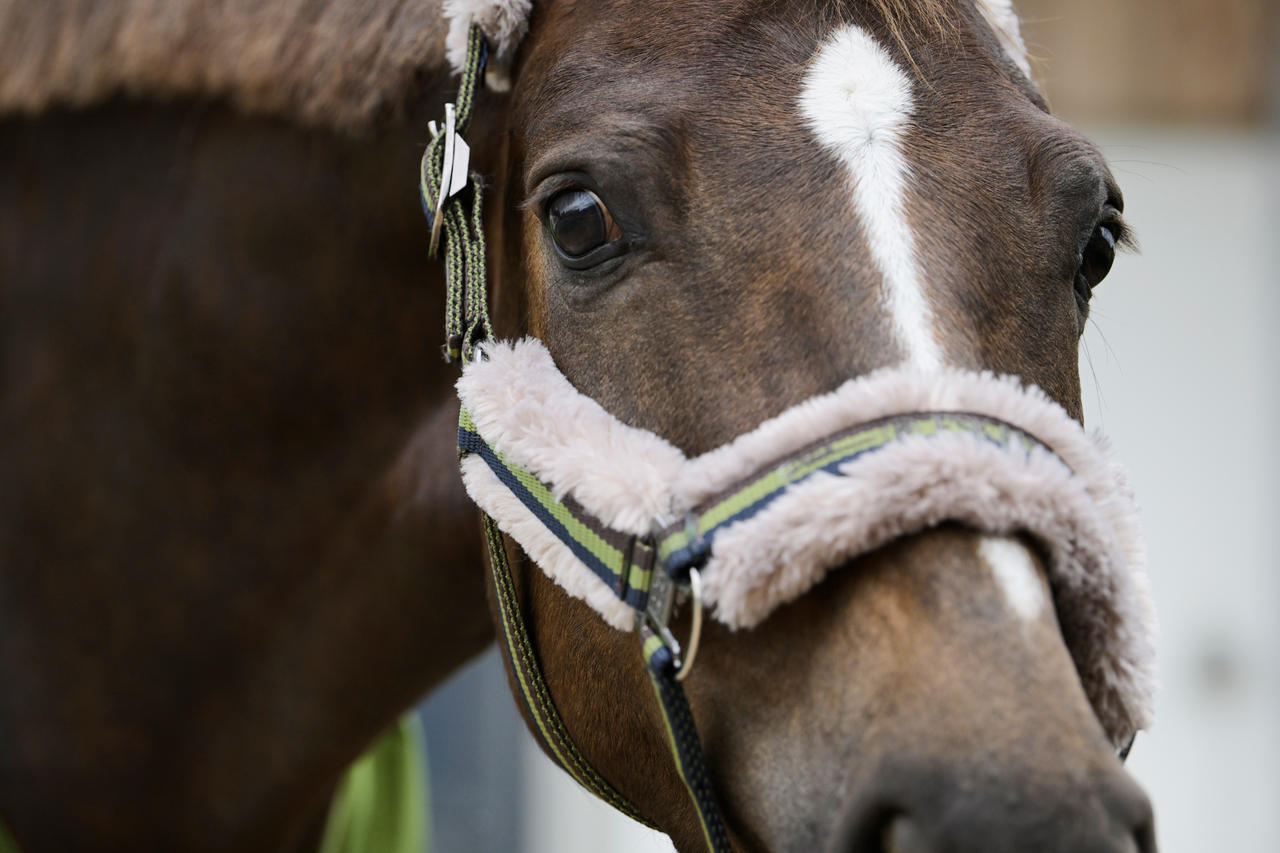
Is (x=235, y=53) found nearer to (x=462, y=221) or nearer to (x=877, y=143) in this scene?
(x=462, y=221)

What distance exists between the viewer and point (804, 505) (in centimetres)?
89

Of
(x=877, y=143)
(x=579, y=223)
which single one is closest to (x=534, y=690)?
(x=579, y=223)

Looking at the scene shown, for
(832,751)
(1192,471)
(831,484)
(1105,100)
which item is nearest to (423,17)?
(831,484)

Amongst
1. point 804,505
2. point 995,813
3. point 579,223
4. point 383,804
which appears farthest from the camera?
point 383,804

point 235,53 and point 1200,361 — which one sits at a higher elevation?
point 235,53

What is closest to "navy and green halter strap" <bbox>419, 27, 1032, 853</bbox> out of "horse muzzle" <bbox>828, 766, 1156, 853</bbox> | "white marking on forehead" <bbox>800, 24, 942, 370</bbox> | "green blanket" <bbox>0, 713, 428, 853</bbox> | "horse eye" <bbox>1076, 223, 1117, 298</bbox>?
"white marking on forehead" <bbox>800, 24, 942, 370</bbox>

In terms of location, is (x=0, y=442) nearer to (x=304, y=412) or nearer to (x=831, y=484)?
(x=304, y=412)

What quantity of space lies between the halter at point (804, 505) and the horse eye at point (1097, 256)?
23cm

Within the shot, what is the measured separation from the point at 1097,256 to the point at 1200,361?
121 inches

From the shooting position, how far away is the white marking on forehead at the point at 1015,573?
0.86m

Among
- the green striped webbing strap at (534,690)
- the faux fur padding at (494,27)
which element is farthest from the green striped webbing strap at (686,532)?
the faux fur padding at (494,27)

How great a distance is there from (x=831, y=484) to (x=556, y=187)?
0.43 m

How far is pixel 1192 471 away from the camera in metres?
3.91

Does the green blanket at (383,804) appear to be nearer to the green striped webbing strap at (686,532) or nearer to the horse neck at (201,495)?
the horse neck at (201,495)
